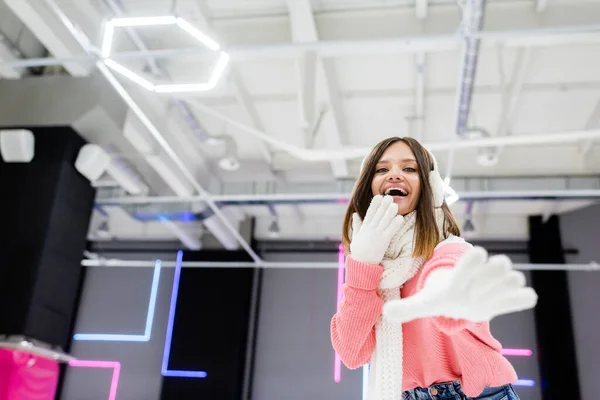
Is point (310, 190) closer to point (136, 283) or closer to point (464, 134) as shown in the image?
point (464, 134)

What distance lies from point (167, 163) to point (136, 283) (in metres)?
2.91

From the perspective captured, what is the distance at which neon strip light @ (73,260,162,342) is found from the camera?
314 inches

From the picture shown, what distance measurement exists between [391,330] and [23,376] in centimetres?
413

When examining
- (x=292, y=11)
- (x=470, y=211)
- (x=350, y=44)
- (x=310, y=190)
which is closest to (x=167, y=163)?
(x=310, y=190)

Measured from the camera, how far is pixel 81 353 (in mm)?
8148

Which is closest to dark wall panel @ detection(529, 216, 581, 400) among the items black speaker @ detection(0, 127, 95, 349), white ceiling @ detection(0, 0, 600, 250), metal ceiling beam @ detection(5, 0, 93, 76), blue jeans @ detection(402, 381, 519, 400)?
white ceiling @ detection(0, 0, 600, 250)

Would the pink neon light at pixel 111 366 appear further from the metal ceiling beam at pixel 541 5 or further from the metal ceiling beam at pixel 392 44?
the metal ceiling beam at pixel 541 5

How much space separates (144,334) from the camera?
805 cm

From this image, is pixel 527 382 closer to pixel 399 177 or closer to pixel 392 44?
pixel 392 44

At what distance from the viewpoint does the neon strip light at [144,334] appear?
26.2ft

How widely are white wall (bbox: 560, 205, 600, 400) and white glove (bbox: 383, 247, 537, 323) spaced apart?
6.37 metres

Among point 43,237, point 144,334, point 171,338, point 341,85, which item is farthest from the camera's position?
point 144,334

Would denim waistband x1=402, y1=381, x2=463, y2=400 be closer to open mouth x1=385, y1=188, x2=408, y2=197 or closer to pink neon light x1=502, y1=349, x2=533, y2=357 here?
open mouth x1=385, y1=188, x2=408, y2=197

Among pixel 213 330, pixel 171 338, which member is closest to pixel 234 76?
pixel 213 330
